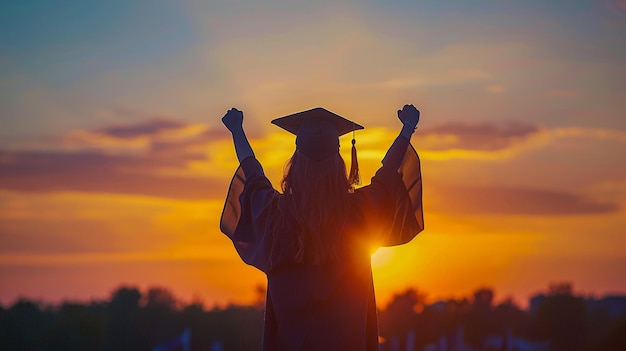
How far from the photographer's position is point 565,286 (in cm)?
8062

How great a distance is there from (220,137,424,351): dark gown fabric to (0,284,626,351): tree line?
45.6m

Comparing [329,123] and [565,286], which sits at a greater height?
[565,286]

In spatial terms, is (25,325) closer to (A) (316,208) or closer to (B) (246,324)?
(B) (246,324)

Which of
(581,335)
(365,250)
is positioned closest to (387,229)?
(365,250)

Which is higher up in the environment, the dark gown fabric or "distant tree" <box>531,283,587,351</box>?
"distant tree" <box>531,283,587,351</box>

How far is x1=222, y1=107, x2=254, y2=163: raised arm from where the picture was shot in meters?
8.30

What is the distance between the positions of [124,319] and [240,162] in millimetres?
61400

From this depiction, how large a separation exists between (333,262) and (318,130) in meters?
0.81

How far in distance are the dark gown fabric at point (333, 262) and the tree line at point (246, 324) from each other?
45567 mm

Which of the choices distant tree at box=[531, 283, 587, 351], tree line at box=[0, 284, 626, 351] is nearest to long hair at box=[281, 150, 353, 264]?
tree line at box=[0, 284, 626, 351]

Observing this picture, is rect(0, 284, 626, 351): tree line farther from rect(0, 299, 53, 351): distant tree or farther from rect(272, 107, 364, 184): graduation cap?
rect(272, 107, 364, 184): graduation cap

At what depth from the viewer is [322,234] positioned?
789 centimetres

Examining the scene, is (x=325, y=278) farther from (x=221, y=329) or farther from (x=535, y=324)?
(x=535, y=324)

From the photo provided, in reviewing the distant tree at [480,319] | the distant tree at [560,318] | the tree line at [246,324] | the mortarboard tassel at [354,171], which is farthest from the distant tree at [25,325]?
the mortarboard tassel at [354,171]
